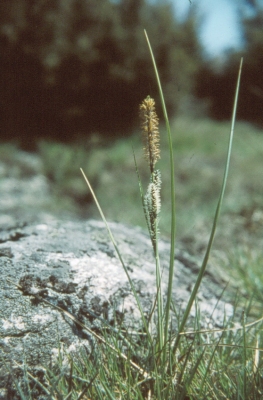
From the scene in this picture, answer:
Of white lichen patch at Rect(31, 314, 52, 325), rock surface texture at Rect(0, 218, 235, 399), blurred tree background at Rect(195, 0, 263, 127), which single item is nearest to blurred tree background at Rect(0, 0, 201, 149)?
blurred tree background at Rect(195, 0, 263, 127)

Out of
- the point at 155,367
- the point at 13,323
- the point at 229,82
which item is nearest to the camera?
the point at 155,367

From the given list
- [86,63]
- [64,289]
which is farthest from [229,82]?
[64,289]

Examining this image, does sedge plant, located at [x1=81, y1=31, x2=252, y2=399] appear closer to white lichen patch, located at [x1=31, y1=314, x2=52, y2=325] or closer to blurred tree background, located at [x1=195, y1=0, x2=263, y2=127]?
white lichen patch, located at [x1=31, y1=314, x2=52, y2=325]

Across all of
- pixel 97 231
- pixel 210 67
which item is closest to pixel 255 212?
pixel 97 231

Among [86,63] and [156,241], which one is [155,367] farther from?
[86,63]

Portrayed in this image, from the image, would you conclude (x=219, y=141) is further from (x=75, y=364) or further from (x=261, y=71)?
(x=75, y=364)

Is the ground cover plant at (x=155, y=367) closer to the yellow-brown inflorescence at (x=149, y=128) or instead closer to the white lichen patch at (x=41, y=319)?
the yellow-brown inflorescence at (x=149, y=128)

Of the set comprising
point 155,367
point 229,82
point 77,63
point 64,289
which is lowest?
point 155,367
